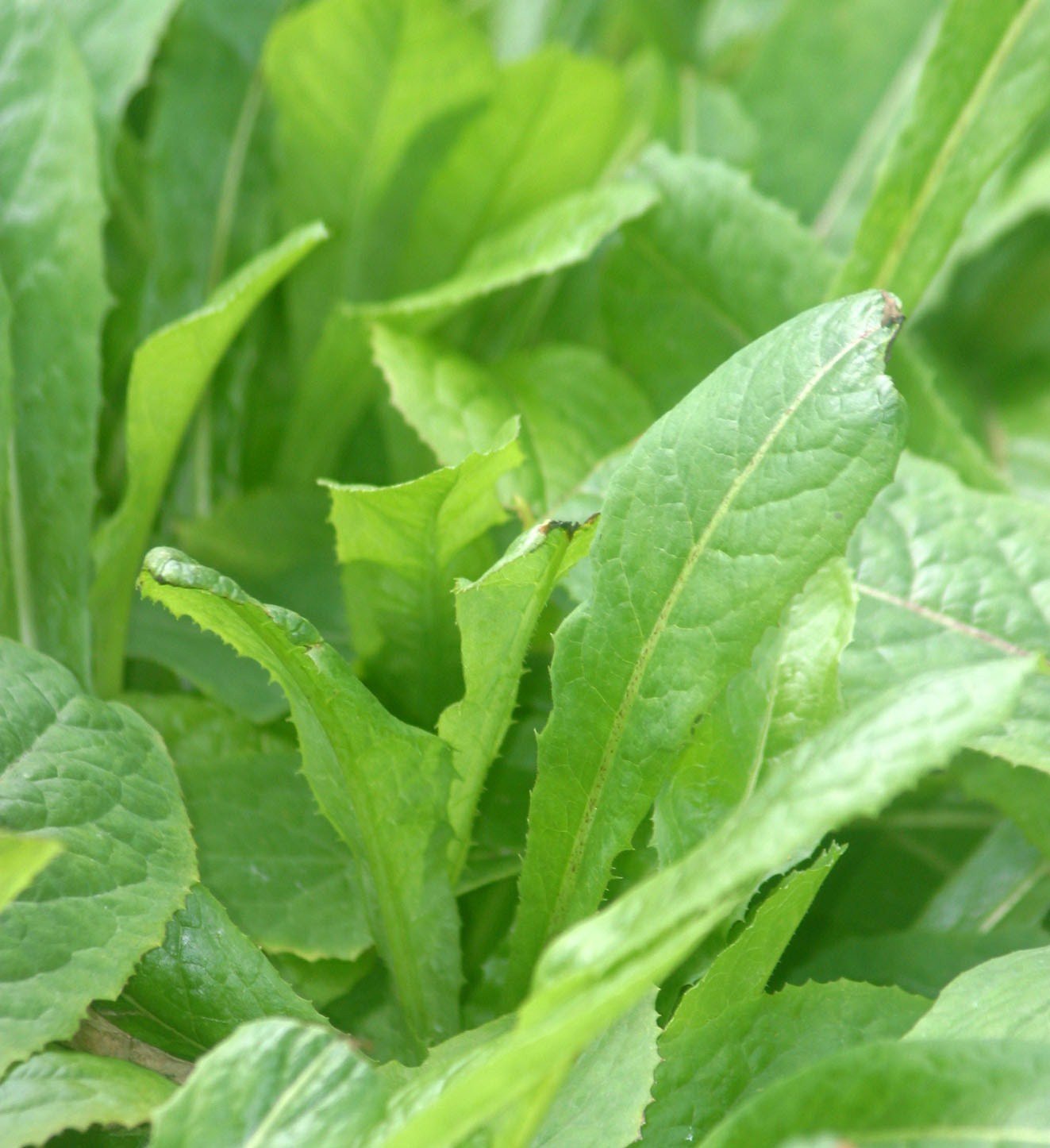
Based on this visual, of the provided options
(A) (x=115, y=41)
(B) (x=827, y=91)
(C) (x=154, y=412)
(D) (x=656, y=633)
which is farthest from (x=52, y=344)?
(B) (x=827, y=91)

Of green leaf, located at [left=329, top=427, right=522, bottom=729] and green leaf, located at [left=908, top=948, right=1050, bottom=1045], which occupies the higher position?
green leaf, located at [left=329, top=427, right=522, bottom=729]

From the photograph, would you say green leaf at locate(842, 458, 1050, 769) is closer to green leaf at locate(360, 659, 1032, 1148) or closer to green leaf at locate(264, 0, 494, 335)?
green leaf at locate(360, 659, 1032, 1148)

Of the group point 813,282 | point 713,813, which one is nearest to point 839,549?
point 713,813

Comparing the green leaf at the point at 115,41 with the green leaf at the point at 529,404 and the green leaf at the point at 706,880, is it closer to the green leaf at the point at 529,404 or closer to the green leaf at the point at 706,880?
the green leaf at the point at 529,404

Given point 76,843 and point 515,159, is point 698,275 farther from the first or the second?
point 76,843

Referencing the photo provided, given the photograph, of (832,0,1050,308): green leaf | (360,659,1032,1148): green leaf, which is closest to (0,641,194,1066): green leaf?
(360,659,1032,1148): green leaf

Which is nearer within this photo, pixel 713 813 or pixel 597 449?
pixel 713 813

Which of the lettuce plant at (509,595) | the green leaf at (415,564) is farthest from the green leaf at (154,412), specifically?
the green leaf at (415,564)

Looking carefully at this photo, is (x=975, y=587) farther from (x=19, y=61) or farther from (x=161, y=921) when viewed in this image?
(x=19, y=61)
